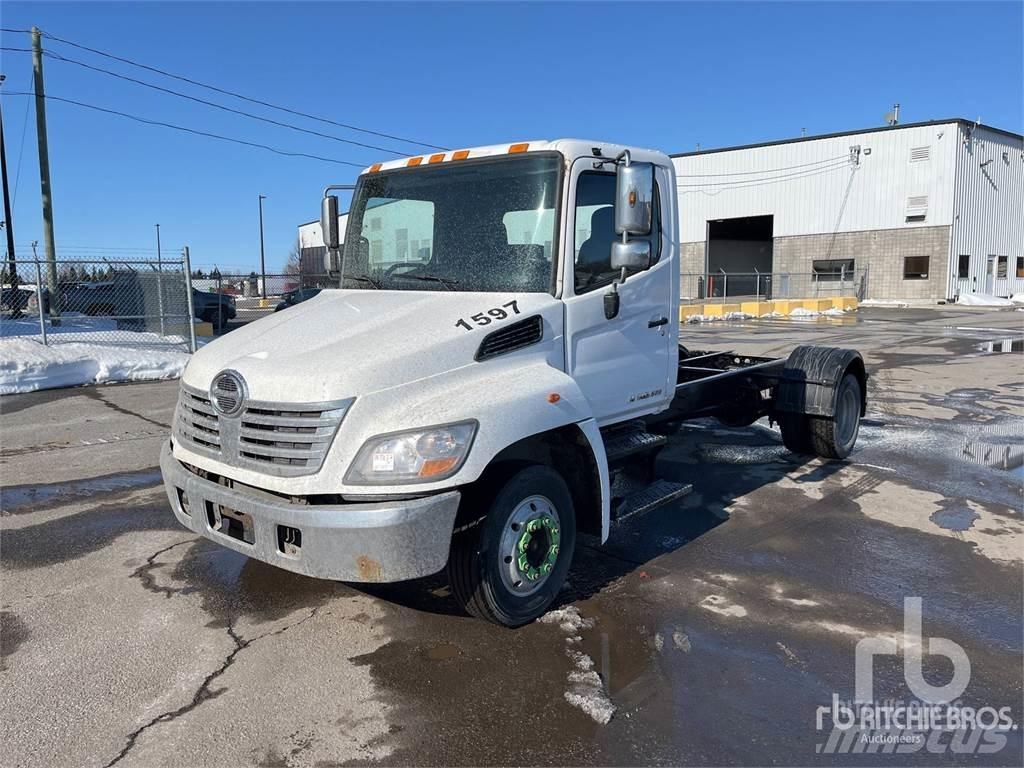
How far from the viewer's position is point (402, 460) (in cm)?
348

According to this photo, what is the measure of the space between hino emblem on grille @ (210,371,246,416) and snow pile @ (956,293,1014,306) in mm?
40784

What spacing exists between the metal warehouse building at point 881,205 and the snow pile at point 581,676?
31.9 m

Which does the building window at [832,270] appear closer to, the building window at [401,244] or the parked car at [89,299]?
the parked car at [89,299]

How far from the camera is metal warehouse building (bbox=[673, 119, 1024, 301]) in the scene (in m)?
36.6

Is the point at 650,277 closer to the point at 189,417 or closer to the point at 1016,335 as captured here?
the point at 189,417

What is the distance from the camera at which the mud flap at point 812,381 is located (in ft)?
23.5

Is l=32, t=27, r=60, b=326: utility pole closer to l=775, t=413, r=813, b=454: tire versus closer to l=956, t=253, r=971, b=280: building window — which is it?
l=775, t=413, r=813, b=454: tire

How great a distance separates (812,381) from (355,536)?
5.27 metres

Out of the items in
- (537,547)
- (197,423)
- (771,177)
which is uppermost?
(771,177)

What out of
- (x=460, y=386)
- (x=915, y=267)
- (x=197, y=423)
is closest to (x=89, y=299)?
(x=197, y=423)

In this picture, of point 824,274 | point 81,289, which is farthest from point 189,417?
point 824,274

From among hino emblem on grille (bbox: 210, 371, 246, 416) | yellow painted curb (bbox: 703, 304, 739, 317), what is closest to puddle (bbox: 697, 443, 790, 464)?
hino emblem on grille (bbox: 210, 371, 246, 416)

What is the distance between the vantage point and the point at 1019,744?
3.13 meters

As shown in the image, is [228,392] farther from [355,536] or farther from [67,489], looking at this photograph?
[67,489]
